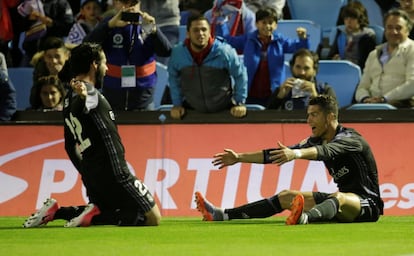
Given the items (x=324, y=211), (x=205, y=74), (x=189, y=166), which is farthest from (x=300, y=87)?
(x=324, y=211)

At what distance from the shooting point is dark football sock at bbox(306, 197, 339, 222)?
9953 millimetres

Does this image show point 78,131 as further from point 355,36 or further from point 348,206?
point 355,36

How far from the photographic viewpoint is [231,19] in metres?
14.4

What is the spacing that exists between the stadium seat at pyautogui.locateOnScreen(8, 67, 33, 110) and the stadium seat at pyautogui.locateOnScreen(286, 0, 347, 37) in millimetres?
4059

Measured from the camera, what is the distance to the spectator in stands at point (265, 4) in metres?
15.2

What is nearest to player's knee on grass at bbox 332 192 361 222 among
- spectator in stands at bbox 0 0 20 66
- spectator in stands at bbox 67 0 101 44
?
spectator in stands at bbox 67 0 101 44

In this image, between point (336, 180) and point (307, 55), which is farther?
point (307, 55)

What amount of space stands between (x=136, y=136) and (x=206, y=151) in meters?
0.84

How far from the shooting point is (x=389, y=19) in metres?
13.0

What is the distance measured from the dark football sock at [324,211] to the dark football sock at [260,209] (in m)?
0.68

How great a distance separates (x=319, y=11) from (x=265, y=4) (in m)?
1.21

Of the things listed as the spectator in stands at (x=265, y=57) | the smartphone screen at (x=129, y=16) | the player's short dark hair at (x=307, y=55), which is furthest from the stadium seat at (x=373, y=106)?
the smartphone screen at (x=129, y=16)

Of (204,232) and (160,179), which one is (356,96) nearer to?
(160,179)

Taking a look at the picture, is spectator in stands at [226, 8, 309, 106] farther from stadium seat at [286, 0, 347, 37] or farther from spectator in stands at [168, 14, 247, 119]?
stadium seat at [286, 0, 347, 37]
